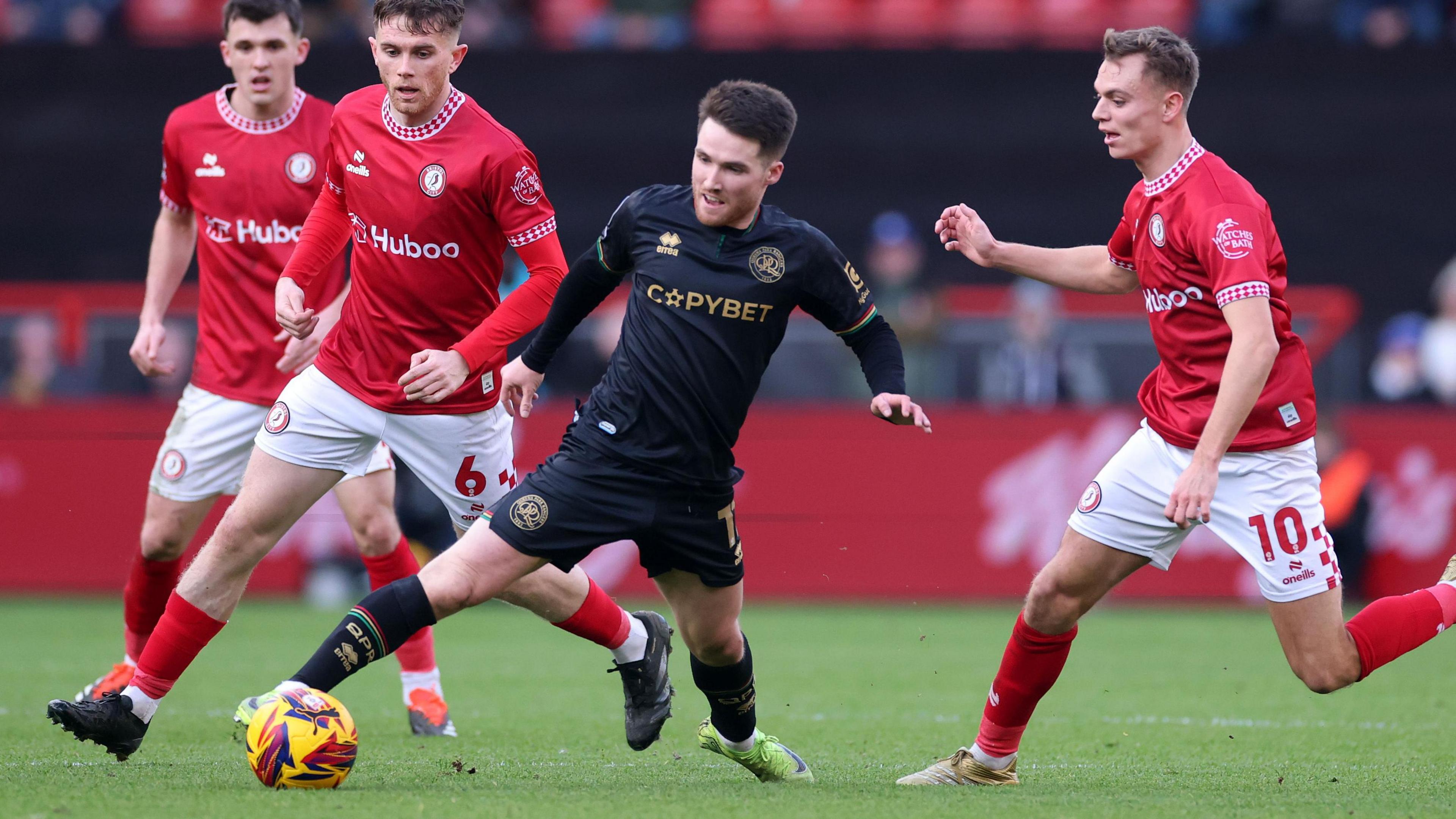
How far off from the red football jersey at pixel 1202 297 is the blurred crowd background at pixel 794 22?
32.2 feet

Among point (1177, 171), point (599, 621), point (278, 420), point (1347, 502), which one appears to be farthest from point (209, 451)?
point (1347, 502)

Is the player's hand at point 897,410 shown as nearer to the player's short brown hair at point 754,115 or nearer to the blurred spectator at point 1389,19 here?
the player's short brown hair at point 754,115

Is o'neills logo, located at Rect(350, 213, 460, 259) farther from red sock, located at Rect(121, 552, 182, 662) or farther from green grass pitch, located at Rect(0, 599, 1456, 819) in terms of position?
red sock, located at Rect(121, 552, 182, 662)

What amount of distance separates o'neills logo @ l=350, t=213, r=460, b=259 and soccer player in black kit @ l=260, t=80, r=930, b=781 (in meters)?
0.58

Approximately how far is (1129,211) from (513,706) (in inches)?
144

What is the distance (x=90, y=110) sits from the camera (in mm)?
14695

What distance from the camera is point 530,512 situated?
488 cm

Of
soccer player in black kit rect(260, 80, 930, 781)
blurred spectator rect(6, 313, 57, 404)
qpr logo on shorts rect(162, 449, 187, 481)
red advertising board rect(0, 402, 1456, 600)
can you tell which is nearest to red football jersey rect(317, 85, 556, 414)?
soccer player in black kit rect(260, 80, 930, 781)

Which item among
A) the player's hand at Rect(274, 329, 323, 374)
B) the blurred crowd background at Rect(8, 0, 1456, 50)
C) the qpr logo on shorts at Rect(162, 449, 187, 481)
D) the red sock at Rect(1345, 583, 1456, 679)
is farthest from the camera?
the blurred crowd background at Rect(8, 0, 1456, 50)

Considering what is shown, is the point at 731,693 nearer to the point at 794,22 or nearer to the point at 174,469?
the point at 174,469

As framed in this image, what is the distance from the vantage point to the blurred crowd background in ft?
48.6

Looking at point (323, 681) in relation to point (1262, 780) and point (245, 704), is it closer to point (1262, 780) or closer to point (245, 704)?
point (245, 704)

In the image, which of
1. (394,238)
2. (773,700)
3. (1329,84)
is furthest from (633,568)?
(1329,84)

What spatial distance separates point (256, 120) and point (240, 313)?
78 centimetres
